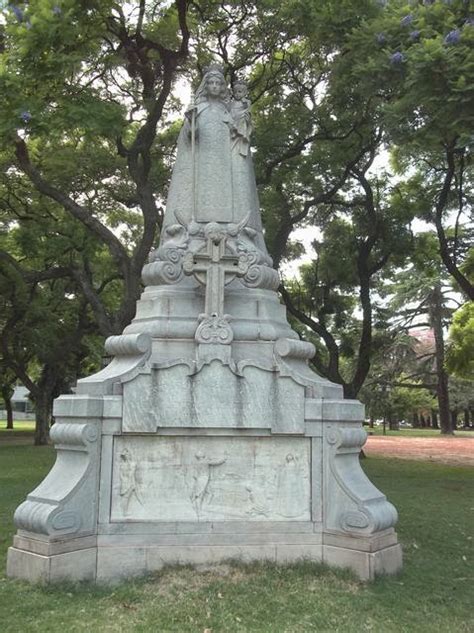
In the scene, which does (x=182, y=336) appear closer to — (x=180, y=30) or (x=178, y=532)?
(x=178, y=532)

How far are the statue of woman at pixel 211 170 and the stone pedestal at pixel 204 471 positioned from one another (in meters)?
1.87

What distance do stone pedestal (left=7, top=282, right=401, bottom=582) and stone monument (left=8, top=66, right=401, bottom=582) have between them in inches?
0.4

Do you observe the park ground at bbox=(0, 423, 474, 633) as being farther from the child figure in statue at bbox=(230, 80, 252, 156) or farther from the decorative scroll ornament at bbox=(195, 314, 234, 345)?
the child figure in statue at bbox=(230, 80, 252, 156)

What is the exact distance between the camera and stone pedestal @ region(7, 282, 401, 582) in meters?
Result: 6.16

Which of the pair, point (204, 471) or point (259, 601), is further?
point (204, 471)

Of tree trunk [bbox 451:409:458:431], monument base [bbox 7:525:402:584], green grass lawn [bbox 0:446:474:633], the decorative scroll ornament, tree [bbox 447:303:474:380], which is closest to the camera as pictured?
green grass lawn [bbox 0:446:474:633]

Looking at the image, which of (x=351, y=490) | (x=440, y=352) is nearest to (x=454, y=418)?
(x=440, y=352)

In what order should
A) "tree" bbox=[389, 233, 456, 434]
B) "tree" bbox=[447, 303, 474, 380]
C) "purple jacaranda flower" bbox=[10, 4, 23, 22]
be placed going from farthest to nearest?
"tree" bbox=[389, 233, 456, 434] < "tree" bbox=[447, 303, 474, 380] < "purple jacaranda flower" bbox=[10, 4, 23, 22]

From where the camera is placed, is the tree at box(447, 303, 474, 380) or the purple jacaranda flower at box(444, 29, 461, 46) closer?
the purple jacaranda flower at box(444, 29, 461, 46)

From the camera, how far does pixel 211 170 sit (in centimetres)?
797

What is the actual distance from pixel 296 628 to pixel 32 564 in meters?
2.42

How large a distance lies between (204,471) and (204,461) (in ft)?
0.32

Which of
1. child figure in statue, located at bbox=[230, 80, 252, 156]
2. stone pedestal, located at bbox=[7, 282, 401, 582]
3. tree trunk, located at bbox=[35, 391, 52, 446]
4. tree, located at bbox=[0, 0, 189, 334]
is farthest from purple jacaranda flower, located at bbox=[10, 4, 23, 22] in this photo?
tree trunk, located at bbox=[35, 391, 52, 446]

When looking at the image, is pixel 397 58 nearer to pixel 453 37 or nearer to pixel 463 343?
pixel 453 37
